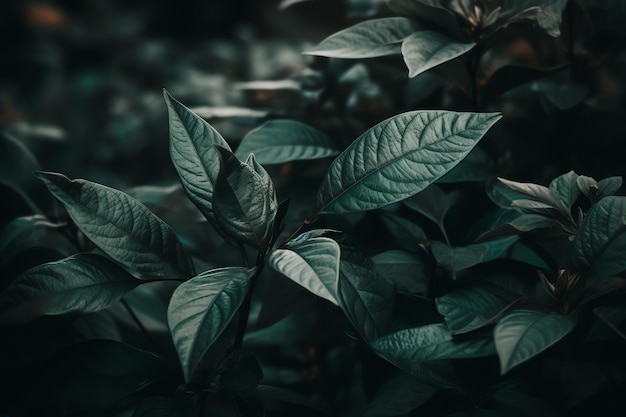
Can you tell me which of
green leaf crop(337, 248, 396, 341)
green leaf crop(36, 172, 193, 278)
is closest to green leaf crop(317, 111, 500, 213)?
green leaf crop(337, 248, 396, 341)

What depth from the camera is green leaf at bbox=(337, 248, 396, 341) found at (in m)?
0.68

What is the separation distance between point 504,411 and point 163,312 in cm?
53

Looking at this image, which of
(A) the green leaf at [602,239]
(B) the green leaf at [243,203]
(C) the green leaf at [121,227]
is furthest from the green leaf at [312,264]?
(A) the green leaf at [602,239]

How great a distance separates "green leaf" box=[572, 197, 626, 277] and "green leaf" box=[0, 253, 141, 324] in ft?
1.58

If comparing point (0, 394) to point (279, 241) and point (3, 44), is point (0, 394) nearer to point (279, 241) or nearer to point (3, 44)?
point (279, 241)

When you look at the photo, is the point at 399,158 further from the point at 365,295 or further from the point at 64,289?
the point at 64,289

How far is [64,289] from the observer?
70cm

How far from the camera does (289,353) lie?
1.02 m

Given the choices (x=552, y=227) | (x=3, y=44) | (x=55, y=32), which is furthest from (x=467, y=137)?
(x=3, y=44)

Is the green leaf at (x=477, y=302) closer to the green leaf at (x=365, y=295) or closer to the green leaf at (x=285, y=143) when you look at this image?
the green leaf at (x=365, y=295)

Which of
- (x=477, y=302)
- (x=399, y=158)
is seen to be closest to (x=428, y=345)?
(x=477, y=302)

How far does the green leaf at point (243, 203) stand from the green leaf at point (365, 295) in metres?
0.10

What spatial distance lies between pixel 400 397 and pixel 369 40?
0.46 m

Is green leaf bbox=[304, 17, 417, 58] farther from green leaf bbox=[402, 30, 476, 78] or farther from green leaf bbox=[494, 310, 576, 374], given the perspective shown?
green leaf bbox=[494, 310, 576, 374]
